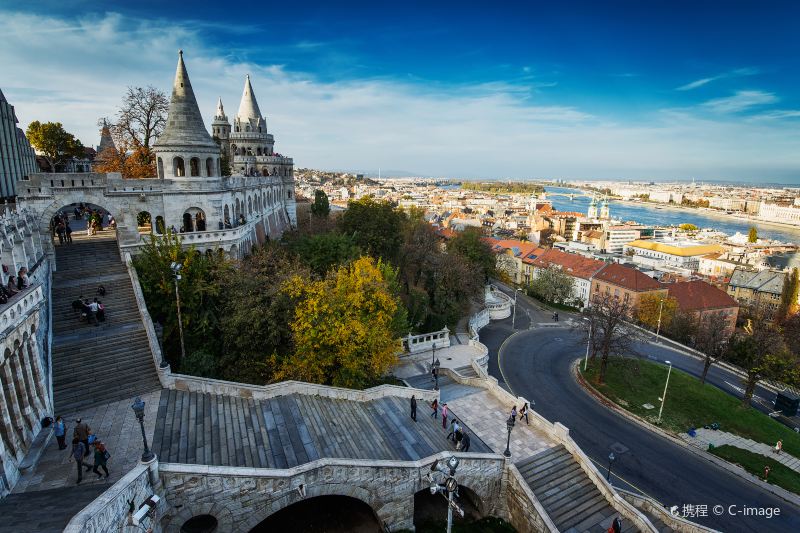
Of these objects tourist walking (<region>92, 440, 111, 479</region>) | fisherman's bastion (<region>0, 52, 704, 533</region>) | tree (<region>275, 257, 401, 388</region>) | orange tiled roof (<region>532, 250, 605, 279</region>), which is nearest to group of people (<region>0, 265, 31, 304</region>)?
fisherman's bastion (<region>0, 52, 704, 533</region>)

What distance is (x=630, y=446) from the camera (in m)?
24.5

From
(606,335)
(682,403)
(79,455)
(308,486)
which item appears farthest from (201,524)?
(682,403)

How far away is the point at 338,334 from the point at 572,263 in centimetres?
5680

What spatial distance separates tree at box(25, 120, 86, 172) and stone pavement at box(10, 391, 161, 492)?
35.9 metres

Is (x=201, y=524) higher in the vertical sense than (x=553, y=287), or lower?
higher

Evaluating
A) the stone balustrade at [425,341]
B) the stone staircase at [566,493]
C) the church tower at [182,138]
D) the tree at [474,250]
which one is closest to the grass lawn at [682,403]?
the stone balustrade at [425,341]

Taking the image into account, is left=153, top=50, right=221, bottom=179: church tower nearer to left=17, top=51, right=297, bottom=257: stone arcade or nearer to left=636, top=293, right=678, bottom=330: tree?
left=17, top=51, right=297, bottom=257: stone arcade

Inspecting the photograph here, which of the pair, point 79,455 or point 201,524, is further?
point 201,524

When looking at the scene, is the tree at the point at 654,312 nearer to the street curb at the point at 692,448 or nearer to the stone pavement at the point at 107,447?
the street curb at the point at 692,448

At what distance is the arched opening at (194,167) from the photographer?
89.5ft

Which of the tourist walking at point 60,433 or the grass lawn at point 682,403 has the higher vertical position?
the tourist walking at point 60,433

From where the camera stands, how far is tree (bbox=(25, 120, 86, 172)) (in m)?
42.2

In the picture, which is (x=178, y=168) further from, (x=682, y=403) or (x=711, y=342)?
(x=711, y=342)

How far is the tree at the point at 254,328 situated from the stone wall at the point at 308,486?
7347mm
